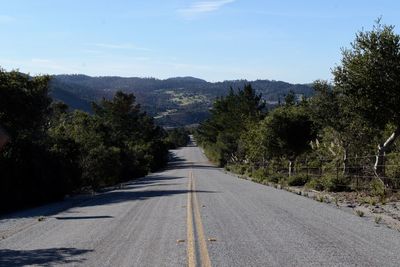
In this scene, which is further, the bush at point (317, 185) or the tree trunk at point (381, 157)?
the bush at point (317, 185)

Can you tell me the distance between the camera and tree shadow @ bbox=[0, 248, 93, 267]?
9.81m

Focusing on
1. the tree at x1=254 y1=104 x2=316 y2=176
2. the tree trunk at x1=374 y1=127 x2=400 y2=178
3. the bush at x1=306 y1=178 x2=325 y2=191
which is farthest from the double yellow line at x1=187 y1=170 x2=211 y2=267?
the tree at x1=254 y1=104 x2=316 y2=176

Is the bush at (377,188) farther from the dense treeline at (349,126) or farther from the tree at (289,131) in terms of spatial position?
the tree at (289,131)

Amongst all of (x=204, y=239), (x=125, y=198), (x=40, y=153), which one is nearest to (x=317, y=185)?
(x=125, y=198)

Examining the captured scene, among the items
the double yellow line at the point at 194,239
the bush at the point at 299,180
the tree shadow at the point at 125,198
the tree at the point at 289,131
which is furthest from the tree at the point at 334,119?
the double yellow line at the point at 194,239

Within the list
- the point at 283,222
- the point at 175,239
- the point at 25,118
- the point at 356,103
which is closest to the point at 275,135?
the point at 25,118

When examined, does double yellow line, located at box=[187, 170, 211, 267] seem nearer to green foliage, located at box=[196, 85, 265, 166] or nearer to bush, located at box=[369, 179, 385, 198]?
bush, located at box=[369, 179, 385, 198]

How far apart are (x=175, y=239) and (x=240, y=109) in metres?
69.5

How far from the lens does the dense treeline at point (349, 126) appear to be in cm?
2033

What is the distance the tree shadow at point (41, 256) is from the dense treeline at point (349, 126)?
13.3 meters

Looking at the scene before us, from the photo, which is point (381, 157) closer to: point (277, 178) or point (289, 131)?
point (277, 178)

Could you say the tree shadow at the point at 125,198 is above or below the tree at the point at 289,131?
below

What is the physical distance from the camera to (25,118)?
36812mm

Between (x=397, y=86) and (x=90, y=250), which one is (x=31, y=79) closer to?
(x=397, y=86)
